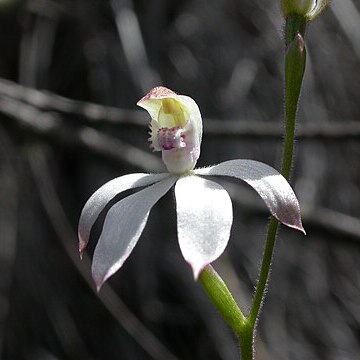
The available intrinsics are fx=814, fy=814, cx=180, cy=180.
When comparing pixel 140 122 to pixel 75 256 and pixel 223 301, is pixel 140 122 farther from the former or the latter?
pixel 223 301

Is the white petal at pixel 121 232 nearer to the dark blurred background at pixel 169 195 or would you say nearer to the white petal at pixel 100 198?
the white petal at pixel 100 198

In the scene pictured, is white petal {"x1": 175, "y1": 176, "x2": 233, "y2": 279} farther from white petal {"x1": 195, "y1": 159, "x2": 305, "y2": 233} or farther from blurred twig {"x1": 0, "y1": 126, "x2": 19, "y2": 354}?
blurred twig {"x1": 0, "y1": 126, "x2": 19, "y2": 354}

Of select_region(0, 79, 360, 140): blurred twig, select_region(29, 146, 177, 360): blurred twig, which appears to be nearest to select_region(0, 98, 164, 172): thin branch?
select_region(0, 79, 360, 140): blurred twig

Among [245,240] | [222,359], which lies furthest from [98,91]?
[222,359]

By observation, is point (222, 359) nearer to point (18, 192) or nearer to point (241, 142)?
point (241, 142)

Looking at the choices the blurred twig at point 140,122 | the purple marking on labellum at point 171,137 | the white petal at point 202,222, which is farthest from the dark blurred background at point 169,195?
the white petal at point 202,222

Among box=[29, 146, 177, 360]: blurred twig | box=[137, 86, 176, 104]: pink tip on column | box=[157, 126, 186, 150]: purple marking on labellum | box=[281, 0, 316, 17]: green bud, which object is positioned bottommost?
box=[29, 146, 177, 360]: blurred twig

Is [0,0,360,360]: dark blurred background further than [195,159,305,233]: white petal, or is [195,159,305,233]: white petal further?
[0,0,360,360]: dark blurred background
